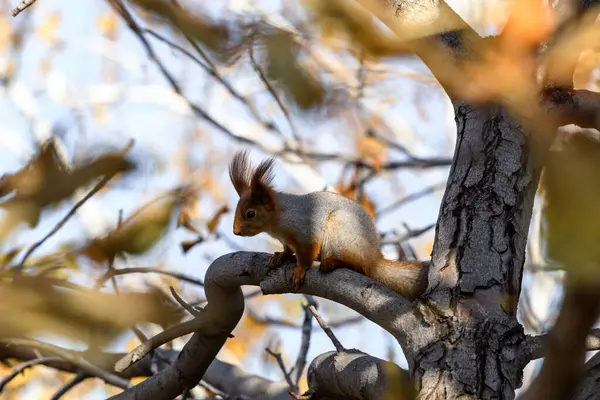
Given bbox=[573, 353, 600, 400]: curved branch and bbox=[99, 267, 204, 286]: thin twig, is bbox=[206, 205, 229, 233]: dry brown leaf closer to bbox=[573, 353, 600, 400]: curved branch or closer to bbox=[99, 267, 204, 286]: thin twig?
bbox=[99, 267, 204, 286]: thin twig

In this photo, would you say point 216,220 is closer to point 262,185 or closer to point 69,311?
point 262,185

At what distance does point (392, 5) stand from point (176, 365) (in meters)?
1.55

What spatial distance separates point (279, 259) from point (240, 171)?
842 mm

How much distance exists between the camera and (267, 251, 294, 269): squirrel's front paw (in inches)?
97.7

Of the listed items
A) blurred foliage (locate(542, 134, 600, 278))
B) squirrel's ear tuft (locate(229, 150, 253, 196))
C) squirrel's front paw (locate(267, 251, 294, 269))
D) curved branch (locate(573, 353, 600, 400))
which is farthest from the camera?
squirrel's ear tuft (locate(229, 150, 253, 196))

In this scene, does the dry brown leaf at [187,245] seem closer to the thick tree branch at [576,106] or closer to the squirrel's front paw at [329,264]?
the squirrel's front paw at [329,264]

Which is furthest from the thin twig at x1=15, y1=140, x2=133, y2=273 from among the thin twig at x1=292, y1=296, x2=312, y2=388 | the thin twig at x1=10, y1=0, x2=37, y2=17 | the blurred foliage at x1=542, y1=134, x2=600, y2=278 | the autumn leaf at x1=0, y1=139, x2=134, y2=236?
the thin twig at x1=292, y1=296, x2=312, y2=388

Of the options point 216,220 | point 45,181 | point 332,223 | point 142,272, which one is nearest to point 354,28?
point 45,181

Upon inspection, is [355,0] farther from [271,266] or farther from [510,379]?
[271,266]

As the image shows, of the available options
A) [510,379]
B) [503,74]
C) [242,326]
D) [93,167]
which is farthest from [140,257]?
[242,326]

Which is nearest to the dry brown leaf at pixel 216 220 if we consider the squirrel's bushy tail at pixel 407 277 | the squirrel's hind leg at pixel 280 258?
the squirrel's hind leg at pixel 280 258

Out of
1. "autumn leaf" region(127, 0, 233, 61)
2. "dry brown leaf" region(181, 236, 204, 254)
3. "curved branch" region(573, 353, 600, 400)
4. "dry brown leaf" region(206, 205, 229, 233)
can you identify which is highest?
"dry brown leaf" region(206, 205, 229, 233)

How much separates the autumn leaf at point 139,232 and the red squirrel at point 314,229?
54.7 inches

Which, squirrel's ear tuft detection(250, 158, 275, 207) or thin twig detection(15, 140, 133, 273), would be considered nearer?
thin twig detection(15, 140, 133, 273)
